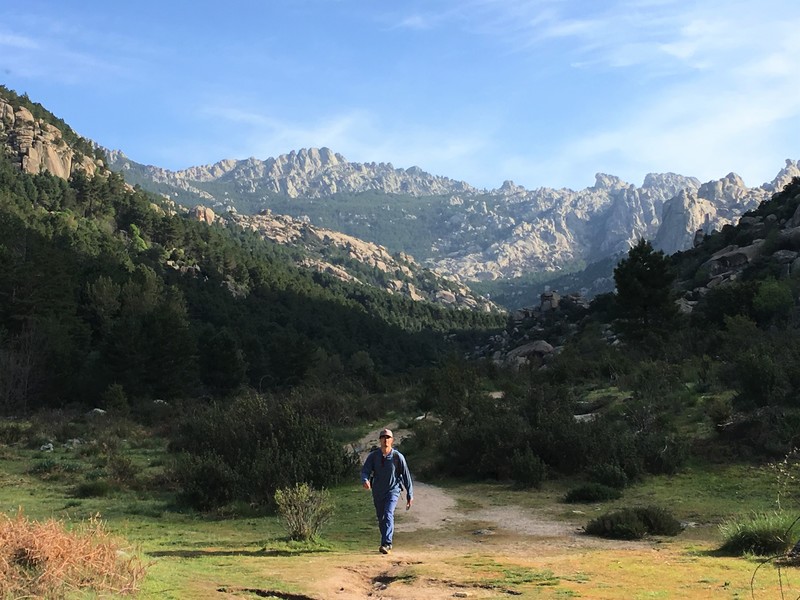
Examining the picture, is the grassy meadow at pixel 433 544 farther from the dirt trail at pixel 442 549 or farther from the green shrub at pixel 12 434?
the green shrub at pixel 12 434

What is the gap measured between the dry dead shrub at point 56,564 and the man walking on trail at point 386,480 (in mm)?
4770

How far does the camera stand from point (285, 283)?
109625 mm

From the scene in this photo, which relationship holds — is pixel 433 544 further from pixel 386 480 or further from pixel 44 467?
pixel 44 467

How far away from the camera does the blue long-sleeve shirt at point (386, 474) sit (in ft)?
34.1

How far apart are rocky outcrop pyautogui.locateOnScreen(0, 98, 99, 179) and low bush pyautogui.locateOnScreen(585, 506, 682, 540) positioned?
10643cm

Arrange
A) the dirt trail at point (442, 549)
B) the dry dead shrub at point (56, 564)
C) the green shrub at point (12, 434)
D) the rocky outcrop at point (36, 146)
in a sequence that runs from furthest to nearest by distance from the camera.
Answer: the rocky outcrop at point (36, 146) < the green shrub at point (12, 434) < the dirt trail at point (442, 549) < the dry dead shrub at point (56, 564)

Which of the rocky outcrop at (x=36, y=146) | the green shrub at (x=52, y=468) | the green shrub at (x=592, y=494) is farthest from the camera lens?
the rocky outcrop at (x=36, y=146)

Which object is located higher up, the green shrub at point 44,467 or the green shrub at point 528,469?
the green shrub at point 44,467

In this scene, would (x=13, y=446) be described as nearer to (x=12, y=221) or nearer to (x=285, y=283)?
(x=12, y=221)

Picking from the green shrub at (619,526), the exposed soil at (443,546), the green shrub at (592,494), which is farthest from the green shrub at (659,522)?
the green shrub at (592,494)

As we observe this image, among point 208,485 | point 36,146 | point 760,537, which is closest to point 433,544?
point 760,537

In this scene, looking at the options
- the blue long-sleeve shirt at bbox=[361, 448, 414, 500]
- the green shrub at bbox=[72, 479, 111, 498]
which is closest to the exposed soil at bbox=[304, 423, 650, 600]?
the blue long-sleeve shirt at bbox=[361, 448, 414, 500]

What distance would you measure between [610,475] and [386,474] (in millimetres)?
7857

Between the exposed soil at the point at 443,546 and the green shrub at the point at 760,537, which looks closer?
the exposed soil at the point at 443,546
